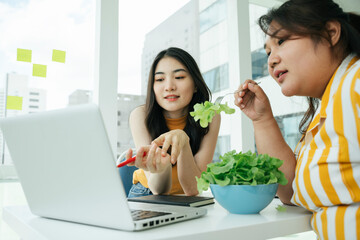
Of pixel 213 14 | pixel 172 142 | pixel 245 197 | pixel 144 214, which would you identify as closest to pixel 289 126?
pixel 213 14

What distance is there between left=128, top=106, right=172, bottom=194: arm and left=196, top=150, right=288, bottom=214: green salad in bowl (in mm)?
124

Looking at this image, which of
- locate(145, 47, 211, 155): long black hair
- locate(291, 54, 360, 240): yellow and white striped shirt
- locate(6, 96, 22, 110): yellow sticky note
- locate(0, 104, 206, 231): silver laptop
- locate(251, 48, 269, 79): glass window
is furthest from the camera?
locate(251, 48, 269, 79): glass window

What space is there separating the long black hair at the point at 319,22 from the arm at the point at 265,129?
19 centimetres

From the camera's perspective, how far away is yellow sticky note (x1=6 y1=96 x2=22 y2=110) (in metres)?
1.98

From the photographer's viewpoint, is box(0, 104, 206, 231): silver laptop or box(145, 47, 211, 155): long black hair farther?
box(145, 47, 211, 155): long black hair

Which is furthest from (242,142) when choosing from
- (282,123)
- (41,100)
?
(41,100)

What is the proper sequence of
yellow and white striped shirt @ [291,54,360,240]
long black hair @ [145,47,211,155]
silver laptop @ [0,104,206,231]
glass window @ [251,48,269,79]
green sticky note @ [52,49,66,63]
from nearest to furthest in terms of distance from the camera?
silver laptop @ [0,104,206,231] → yellow and white striped shirt @ [291,54,360,240] → long black hair @ [145,47,211,155] → green sticky note @ [52,49,66,63] → glass window @ [251,48,269,79]

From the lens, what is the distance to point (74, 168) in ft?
1.76

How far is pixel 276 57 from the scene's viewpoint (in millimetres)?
840

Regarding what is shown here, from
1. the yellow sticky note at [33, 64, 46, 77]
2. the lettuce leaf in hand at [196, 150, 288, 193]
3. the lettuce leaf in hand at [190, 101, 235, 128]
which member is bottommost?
the lettuce leaf in hand at [196, 150, 288, 193]

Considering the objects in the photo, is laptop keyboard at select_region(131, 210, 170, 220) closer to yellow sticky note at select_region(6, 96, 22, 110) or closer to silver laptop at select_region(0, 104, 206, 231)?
silver laptop at select_region(0, 104, 206, 231)

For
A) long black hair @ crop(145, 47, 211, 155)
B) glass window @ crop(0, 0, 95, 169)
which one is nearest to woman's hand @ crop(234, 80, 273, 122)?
long black hair @ crop(145, 47, 211, 155)

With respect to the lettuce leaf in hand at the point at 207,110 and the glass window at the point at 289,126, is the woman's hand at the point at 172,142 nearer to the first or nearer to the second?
the lettuce leaf in hand at the point at 207,110

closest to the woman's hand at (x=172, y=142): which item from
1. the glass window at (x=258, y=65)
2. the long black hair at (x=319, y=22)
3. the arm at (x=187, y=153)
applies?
the arm at (x=187, y=153)
